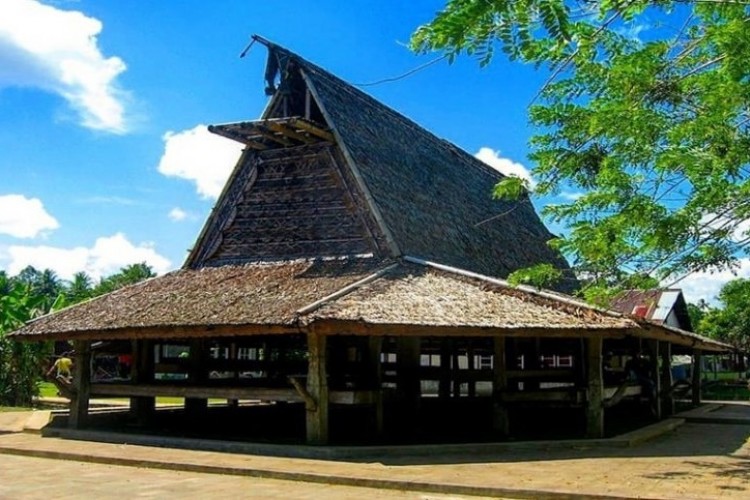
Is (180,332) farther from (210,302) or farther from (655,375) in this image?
(655,375)

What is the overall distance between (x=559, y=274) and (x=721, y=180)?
105 inches

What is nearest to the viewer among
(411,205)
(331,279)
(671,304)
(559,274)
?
(559,274)

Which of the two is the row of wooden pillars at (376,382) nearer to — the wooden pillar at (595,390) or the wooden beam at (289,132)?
the wooden pillar at (595,390)

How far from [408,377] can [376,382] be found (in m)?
2.42

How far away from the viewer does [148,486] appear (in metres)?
8.30

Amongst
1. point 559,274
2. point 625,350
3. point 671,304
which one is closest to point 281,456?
point 559,274

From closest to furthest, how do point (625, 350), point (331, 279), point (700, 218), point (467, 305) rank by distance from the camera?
point (700, 218), point (467, 305), point (331, 279), point (625, 350)

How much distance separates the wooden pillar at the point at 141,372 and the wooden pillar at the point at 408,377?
4.52m

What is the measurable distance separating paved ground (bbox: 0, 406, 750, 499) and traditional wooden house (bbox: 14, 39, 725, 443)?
139 cm

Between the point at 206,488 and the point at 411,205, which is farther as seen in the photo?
the point at 411,205

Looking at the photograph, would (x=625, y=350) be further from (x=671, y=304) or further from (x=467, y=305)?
(x=671, y=304)

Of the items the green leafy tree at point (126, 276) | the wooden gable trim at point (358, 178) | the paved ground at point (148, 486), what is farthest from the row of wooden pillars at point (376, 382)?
the green leafy tree at point (126, 276)

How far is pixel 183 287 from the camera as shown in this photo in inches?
543

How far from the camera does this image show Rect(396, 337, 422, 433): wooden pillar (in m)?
14.3
